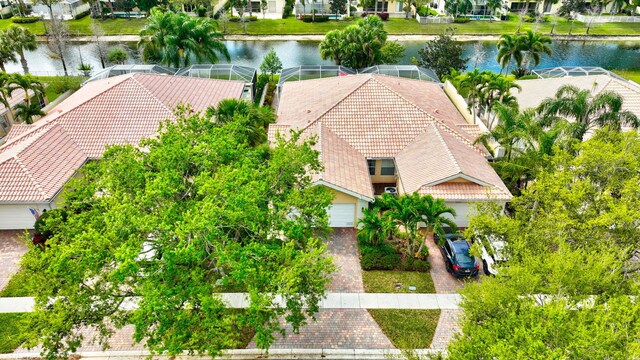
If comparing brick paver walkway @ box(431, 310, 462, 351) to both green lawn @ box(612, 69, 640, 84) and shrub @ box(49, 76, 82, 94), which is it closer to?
shrub @ box(49, 76, 82, 94)

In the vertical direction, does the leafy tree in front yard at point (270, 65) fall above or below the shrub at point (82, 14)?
below

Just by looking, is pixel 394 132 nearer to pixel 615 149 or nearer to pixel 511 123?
pixel 511 123

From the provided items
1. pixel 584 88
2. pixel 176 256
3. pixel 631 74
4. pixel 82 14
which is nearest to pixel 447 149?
pixel 584 88

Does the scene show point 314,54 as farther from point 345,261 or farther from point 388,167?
point 345,261

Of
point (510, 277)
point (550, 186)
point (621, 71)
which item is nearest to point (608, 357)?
point (510, 277)

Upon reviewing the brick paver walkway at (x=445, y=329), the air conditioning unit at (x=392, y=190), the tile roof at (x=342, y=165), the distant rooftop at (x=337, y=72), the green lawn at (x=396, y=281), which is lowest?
the brick paver walkway at (x=445, y=329)

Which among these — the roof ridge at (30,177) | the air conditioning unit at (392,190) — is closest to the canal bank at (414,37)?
the air conditioning unit at (392,190)

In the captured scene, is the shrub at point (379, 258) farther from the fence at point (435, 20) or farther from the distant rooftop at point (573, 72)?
the fence at point (435, 20)
